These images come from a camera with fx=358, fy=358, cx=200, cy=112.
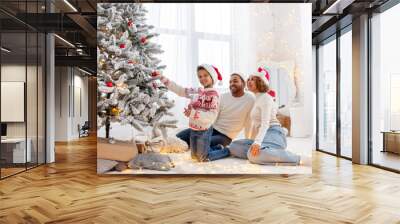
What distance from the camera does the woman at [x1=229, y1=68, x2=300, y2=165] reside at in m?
5.50

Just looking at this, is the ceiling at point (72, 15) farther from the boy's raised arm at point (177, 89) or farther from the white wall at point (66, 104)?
the white wall at point (66, 104)

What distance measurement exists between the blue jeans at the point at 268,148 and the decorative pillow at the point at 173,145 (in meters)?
0.75

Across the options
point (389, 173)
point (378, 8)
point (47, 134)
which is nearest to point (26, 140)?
point (47, 134)

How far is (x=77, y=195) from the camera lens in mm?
4488

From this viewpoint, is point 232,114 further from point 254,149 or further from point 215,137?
point 254,149

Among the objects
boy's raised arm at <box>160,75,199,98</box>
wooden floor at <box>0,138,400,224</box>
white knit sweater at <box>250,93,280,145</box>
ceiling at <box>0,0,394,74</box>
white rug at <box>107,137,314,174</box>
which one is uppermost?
ceiling at <box>0,0,394,74</box>

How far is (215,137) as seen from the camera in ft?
18.3

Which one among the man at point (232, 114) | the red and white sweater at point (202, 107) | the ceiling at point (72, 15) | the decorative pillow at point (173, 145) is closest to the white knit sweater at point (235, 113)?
the man at point (232, 114)

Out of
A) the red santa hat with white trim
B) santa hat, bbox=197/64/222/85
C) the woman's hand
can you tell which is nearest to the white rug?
the woman's hand

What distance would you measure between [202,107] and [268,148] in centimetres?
120

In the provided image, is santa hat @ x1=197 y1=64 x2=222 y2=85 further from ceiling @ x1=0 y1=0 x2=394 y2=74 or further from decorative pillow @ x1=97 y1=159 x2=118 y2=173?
ceiling @ x1=0 y1=0 x2=394 y2=74

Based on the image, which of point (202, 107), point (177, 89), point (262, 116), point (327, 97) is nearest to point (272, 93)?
point (262, 116)

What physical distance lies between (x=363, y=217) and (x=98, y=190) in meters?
3.21

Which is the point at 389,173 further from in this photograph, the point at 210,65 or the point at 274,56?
the point at 210,65
